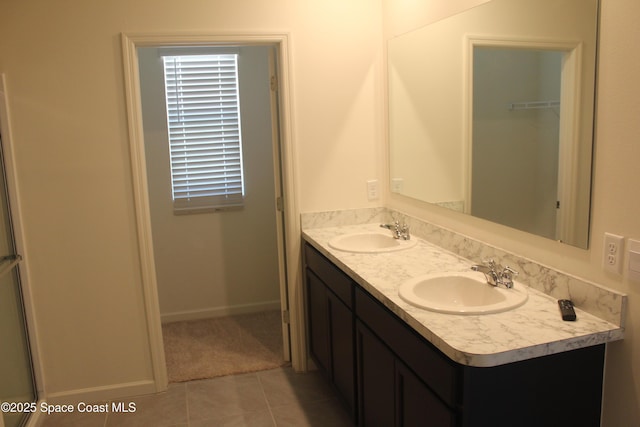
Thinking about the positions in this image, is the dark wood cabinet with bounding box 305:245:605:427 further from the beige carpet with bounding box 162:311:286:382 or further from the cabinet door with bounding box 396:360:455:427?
the beige carpet with bounding box 162:311:286:382

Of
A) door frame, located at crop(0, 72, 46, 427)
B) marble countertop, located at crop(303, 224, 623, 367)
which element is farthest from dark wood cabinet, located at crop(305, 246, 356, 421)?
door frame, located at crop(0, 72, 46, 427)

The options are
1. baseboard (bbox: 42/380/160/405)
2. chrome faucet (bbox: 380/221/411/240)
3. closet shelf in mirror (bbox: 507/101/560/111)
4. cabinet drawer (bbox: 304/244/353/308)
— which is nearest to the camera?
closet shelf in mirror (bbox: 507/101/560/111)

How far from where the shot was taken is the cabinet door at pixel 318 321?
2.86 m

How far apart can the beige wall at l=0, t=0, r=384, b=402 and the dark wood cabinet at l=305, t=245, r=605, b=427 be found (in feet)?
3.45

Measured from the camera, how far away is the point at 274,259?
14.3 ft

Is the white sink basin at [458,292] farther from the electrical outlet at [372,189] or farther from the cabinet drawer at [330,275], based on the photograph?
the electrical outlet at [372,189]

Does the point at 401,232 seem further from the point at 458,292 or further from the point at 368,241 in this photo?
the point at 458,292

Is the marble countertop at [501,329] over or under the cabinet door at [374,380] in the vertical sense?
over

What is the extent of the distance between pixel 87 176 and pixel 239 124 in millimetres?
1471

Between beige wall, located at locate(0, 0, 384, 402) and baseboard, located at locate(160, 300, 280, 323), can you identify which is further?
baseboard, located at locate(160, 300, 280, 323)

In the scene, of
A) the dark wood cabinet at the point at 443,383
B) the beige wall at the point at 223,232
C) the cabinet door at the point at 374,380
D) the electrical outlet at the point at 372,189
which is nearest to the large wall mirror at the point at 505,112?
the electrical outlet at the point at 372,189

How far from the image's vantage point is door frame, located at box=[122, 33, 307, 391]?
9.39 ft

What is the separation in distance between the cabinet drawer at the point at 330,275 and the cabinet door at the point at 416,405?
546mm

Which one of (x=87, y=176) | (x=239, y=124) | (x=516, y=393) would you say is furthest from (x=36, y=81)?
(x=516, y=393)
